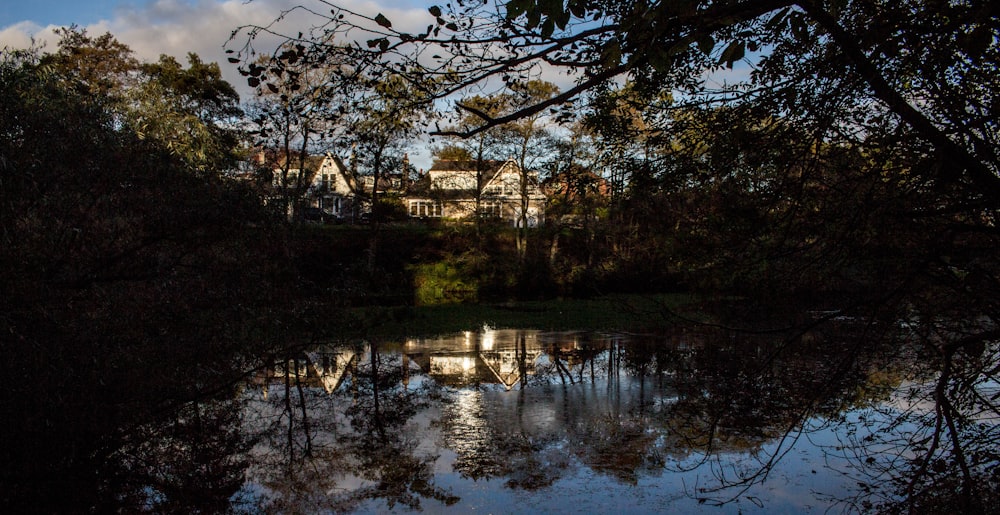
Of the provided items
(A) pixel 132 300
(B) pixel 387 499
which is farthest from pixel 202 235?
(B) pixel 387 499

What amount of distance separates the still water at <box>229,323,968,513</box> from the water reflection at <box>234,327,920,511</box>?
32 millimetres

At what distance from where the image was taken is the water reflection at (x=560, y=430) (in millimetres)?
7297

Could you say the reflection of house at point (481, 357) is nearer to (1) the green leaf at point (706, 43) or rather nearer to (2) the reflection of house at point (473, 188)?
(1) the green leaf at point (706, 43)

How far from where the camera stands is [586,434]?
939 cm

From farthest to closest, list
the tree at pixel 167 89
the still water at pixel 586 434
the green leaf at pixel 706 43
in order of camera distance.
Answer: the tree at pixel 167 89 → the still water at pixel 586 434 → the green leaf at pixel 706 43

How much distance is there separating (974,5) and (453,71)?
388 cm

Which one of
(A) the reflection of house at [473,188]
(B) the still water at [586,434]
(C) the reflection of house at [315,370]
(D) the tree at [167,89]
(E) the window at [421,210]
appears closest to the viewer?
(B) the still water at [586,434]

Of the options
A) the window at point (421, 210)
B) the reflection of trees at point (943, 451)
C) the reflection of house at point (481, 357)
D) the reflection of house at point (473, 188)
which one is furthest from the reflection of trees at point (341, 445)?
the window at point (421, 210)

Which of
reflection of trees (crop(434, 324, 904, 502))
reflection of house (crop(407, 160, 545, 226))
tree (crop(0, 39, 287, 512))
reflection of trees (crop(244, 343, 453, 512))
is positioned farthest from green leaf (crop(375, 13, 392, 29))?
Answer: reflection of house (crop(407, 160, 545, 226))

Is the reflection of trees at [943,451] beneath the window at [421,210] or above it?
beneath

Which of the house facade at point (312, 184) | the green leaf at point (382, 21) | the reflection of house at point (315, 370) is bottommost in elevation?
the reflection of house at point (315, 370)

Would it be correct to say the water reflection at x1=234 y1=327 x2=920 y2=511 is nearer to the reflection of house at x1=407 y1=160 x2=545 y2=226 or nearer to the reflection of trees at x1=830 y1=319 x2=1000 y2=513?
the reflection of trees at x1=830 y1=319 x2=1000 y2=513

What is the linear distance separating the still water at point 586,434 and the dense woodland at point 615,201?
887 mm

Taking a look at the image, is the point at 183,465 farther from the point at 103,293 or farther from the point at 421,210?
the point at 421,210
